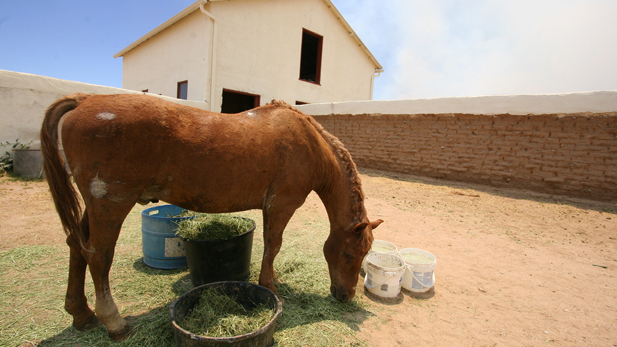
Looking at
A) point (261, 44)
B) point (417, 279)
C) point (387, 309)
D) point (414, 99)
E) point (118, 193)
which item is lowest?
point (387, 309)

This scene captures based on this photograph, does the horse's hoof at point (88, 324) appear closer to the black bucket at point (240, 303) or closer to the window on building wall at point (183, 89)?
the black bucket at point (240, 303)

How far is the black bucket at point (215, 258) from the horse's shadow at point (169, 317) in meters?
0.35

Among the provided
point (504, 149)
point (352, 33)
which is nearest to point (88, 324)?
point (504, 149)

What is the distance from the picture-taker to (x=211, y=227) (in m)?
3.15

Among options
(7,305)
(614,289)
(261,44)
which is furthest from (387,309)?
(261,44)

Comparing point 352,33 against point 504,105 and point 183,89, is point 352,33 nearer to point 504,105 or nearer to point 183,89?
point 183,89

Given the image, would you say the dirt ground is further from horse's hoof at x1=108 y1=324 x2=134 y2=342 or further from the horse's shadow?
horse's hoof at x1=108 y1=324 x2=134 y2=342

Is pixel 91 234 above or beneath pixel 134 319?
above

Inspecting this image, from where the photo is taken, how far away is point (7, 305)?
2.55 meters

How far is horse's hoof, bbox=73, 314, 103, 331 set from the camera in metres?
2.34

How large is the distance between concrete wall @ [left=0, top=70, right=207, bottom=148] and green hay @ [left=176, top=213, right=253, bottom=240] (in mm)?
7438

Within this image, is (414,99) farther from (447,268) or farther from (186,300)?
(186,300)

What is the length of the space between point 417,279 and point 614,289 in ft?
8.68

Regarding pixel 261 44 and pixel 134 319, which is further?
pixel 261 44
